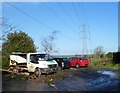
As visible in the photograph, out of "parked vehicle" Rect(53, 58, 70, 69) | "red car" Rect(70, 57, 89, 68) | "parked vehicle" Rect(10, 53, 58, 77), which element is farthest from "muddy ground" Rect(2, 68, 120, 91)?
"red car" Rect(70, 57, 89, 68)

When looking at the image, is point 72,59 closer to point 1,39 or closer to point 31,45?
point 31,45

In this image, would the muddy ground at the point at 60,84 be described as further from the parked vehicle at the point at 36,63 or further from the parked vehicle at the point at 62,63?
the parked vehicle at the point at 62,63

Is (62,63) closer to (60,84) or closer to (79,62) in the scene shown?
(79,62)

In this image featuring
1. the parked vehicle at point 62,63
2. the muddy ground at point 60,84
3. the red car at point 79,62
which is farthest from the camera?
the red car at point 79,62

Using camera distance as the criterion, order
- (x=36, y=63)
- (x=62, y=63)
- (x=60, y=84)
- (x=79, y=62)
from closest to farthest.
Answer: (x=60, y=84)
(x=36, y=63)
(x=62, y=63)
(x=79, y=62)

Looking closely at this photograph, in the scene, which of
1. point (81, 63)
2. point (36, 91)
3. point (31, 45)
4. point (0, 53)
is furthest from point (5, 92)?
point (31, 45)

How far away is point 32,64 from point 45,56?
1.67 metres

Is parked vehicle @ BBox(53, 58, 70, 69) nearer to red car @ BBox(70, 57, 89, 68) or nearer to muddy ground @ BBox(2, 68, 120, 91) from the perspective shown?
red car @ BBox(70, 57, 89, 68)

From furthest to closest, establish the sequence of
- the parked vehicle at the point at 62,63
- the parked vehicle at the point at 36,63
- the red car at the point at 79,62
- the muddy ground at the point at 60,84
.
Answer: the red car at the point at 79,62
the parked vehicle at the point at 62,63
the parked vehicle at the point at 36,63
the muddy ground at the point at 60,84

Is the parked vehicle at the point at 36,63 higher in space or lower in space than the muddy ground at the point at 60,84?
higher

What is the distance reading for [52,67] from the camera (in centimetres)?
2888

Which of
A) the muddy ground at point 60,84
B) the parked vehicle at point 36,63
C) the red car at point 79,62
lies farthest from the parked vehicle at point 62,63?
the muddy ground at point 60,84

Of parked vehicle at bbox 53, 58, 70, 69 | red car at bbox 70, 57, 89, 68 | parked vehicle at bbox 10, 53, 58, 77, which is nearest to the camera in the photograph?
parked vehicle at bbox 10, 53, 58, 77

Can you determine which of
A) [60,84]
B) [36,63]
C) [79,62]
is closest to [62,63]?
[79,62]
